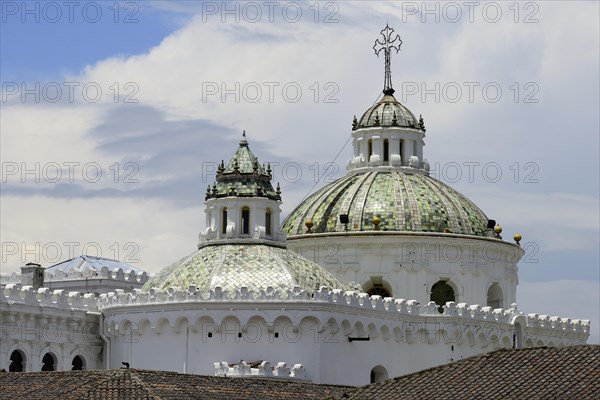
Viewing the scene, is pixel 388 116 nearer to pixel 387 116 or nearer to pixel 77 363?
pixel 387 116

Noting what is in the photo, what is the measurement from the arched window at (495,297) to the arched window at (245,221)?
1854 cm

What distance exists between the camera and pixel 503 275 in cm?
10388

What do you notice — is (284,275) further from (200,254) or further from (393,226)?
(393,226)

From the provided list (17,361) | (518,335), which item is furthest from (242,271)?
(518,335)

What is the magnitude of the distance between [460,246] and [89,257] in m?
20.6

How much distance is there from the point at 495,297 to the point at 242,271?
21830mm

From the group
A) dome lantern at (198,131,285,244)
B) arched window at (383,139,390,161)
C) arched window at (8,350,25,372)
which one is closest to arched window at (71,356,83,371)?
arched window at (8,350,25,372)

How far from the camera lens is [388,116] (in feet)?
350

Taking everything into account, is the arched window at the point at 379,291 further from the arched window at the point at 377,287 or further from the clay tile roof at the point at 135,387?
the clay tile roof at the point at 135,387

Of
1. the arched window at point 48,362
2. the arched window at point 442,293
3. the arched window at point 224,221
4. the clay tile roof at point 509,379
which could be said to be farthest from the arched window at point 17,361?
the clay tile roof at point 509,379

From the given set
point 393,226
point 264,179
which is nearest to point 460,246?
point 393,226

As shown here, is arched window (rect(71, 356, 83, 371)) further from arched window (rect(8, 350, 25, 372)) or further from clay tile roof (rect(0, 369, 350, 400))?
clay tile roof (rect(0, 369, 350, 400))

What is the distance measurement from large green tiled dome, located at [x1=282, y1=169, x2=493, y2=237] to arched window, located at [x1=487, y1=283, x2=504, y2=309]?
10.8 feet

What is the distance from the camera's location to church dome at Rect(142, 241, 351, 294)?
86.9 meters
